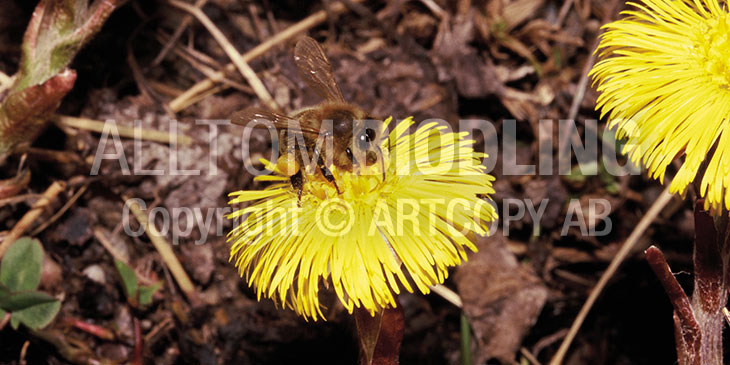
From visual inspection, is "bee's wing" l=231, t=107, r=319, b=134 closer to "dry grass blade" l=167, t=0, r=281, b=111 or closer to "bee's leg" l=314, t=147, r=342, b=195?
"bee's leg" l=314, t=147, r=342, b=195

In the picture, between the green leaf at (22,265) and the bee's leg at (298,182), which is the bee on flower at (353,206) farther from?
the green leaf at (22,265)

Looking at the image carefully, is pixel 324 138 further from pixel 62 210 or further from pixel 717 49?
pixel 62 210

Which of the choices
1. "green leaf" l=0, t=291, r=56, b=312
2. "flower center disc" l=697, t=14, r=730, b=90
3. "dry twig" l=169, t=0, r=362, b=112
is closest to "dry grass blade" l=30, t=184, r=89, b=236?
"green leaf" l=0, t=291, r=56, b=312

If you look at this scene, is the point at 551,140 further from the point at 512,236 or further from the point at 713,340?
the point at 713,340

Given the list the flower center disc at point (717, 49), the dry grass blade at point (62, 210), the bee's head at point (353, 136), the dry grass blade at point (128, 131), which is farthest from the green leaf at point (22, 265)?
the flower center disc at point (717, 49)

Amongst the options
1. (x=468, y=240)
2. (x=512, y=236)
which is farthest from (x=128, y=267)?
(x=512, y=236)

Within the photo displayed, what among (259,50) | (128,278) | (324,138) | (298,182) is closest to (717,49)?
(324,138)

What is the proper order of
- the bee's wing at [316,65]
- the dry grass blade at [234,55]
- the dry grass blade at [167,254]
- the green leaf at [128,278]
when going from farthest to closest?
the dry grass blade at [234,55] < the dry grass blade at [167,254] < the green leaf at [128,278] < the bee's wing at [316,65]
